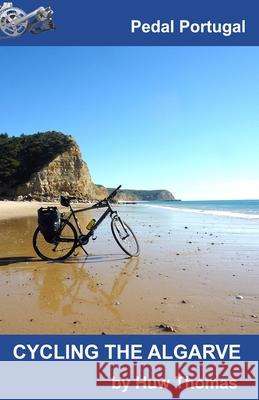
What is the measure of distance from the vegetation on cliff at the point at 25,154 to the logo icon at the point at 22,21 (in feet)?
207

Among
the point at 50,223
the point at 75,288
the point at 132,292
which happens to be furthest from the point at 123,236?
the point at 132,292

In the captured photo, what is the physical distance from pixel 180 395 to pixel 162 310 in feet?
6.38

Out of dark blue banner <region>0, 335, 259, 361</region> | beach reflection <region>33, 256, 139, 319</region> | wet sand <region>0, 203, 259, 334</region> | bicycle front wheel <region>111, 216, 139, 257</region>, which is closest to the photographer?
dark blue banner <region>0, 335, 259, 361</region>

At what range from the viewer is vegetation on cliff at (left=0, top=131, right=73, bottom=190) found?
6850 centimetres

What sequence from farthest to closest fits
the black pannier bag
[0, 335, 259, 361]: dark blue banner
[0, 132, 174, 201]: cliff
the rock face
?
1. the rock face
2. [0, 132, 174, 201]: cliff
3. the black pannier bag
4. [0, 335, 259, 361]: dark blue banner

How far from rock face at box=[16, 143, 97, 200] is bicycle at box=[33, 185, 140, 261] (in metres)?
59.4

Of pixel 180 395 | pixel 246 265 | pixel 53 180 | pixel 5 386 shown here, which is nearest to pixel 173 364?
pixel 180 395

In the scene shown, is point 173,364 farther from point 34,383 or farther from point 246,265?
point 246,265

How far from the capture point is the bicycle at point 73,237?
802cm

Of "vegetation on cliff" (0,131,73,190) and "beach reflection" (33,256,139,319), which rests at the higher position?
"vegetation on cliff" (0,131,73,190)

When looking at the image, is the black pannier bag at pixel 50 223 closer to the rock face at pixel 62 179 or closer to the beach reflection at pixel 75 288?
the beach reflection at pixel 75 288

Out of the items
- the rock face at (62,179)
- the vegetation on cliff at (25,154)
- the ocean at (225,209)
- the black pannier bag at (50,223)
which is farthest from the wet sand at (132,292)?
the vegetation on cliff at (25,154)

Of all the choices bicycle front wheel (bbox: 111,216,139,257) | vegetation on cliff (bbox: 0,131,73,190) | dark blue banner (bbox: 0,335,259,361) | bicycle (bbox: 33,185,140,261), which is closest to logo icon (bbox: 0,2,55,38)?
bicycle (bbox: 33,185,140,261)

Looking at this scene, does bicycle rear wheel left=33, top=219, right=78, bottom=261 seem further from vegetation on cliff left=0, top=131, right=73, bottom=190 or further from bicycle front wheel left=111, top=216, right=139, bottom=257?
vegetation on cliff left=0, top=131, right=73, bottom=190
